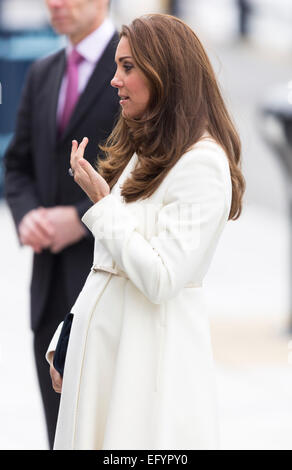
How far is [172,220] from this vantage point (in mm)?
2395

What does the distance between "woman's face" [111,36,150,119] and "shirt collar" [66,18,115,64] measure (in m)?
0.87

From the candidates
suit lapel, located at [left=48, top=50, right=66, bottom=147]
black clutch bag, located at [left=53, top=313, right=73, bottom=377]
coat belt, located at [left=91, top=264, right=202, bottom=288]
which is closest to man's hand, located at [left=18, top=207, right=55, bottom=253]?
suit lapel, located at [left=48, top=50, right=66, bottom=147]

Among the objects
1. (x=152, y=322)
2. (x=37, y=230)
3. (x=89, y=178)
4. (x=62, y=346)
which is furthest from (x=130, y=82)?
(x=37, y=230)

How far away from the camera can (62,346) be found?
105 inches

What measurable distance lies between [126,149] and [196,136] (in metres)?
0.25

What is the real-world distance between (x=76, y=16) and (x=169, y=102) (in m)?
1.00

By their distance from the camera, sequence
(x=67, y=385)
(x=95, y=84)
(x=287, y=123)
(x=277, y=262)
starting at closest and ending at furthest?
(x=67, y=385), (x=95, y=84), (x=287, y=123), (x=277, y=262)

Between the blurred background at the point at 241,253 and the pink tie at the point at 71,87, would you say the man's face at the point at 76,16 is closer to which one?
the pink tie at the point at 71,87

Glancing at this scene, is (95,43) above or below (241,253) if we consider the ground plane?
above

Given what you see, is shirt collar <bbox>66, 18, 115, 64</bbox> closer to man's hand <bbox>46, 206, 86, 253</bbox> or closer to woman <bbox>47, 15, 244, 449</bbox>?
man's hand <bbox>46, 206, 86, 253</bbox>

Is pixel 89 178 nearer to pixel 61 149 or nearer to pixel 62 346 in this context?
pixel 62 346

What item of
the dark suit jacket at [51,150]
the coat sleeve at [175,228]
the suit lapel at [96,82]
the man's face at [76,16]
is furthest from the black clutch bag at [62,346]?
the man's face at [76,16]
